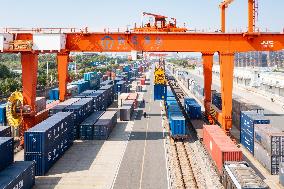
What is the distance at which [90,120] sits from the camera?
145ft

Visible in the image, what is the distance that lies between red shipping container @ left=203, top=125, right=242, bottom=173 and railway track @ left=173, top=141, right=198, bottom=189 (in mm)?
2472

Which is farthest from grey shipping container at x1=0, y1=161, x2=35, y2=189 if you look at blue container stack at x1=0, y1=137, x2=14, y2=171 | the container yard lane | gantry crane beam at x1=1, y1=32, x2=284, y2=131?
gantry crane beam at x1=1, y1=32, x2=284, y2=131

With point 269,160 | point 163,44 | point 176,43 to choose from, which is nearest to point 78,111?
point 163,44

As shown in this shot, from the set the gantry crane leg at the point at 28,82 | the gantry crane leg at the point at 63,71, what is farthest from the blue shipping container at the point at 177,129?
the gantry crane leg at the point at 63,71

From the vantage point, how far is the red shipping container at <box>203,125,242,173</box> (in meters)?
25.3

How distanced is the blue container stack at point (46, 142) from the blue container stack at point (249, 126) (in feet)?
64.4

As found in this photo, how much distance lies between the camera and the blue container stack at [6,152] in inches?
926

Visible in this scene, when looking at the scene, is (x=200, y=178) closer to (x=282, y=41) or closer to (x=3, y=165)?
(x=3, y=165)

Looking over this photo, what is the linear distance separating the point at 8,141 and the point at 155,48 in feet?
64.6

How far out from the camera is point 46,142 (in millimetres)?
28656

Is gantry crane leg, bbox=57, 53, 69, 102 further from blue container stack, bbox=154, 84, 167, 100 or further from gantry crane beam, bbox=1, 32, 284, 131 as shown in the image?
blue container stack, bbox=154, 84, 167, 100

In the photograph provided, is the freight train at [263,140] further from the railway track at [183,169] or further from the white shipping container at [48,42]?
the white shipping container at [48,42]

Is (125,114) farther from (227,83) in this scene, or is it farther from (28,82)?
(227,83)

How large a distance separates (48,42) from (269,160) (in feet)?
85.5
